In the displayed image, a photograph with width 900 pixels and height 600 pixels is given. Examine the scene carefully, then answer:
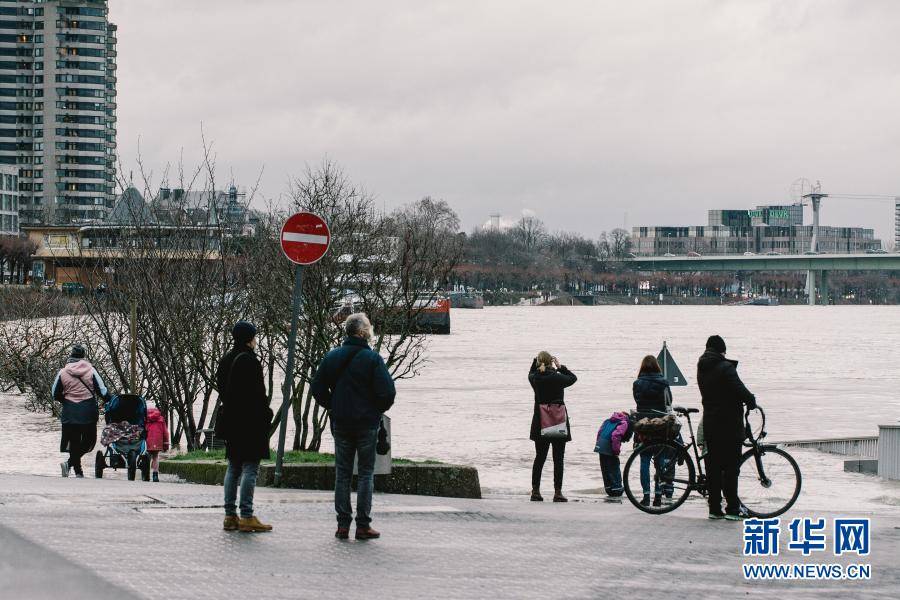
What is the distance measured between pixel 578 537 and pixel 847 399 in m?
34.2

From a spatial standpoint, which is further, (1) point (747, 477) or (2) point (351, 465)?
(1) point (747, 477)

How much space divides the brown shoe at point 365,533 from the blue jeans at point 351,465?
0.04 m

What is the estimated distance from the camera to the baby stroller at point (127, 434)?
717 inches

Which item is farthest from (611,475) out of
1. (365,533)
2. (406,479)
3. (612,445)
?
(365,533)

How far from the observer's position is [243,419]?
10688mm

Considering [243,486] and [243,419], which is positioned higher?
[243,419]

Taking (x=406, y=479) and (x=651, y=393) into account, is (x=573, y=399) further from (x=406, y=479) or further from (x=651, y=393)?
(x=406, y=479)

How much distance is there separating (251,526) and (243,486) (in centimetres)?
32

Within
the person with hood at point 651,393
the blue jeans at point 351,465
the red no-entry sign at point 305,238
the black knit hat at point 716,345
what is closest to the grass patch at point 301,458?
the person with hood at point 651,393

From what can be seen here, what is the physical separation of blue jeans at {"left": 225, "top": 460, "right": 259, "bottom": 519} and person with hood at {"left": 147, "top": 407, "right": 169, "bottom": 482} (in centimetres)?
786


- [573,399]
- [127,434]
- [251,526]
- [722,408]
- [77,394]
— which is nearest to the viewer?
[251,526]

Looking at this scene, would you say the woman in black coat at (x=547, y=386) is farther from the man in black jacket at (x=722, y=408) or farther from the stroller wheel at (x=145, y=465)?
the stroller wheel at (x=145, y=465)

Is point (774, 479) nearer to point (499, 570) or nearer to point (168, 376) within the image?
point (499, 570)

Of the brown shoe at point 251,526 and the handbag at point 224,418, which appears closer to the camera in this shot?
the handbag at point 224,418
